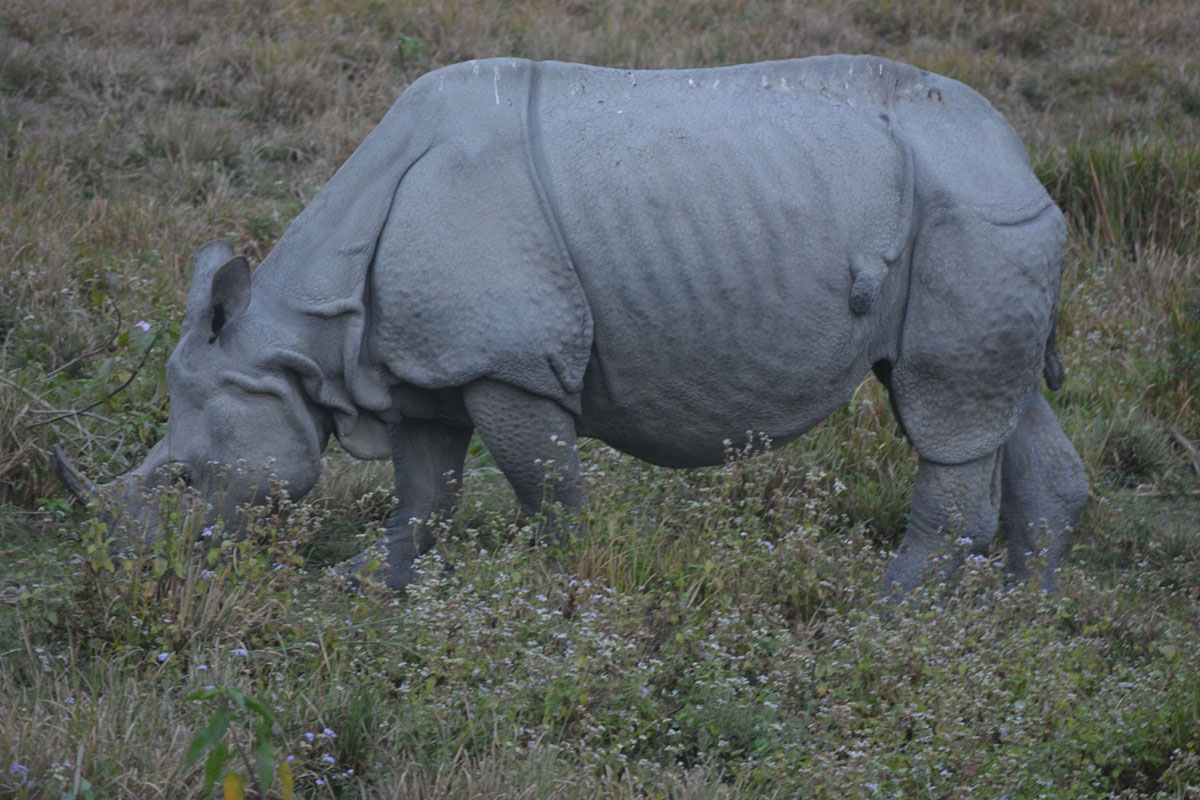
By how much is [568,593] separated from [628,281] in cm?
92

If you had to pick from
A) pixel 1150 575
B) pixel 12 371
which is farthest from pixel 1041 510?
pixel 12 371

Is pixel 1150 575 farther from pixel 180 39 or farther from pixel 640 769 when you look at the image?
pixel 180 39

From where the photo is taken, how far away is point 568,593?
171 inches

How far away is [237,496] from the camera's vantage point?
171 inches

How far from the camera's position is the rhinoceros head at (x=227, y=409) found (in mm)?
4348

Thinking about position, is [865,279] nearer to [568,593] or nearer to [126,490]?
[568,593]

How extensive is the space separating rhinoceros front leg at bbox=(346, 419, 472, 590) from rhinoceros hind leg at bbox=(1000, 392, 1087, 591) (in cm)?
186

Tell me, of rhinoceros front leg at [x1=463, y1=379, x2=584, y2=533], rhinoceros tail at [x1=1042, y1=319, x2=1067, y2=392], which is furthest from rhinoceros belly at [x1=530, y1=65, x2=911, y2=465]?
rhinoceros tail at [x1=1042, y1=319, x2=1067, y2=392]

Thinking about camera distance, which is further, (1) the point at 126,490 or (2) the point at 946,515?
(2) the point at 946,515

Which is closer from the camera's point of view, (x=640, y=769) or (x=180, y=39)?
(x=640, y=769)

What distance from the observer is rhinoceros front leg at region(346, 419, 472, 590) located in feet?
16.0

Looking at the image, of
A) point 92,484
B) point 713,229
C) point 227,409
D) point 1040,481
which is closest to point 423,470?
point 227,409

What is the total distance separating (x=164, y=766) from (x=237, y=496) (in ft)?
3.66

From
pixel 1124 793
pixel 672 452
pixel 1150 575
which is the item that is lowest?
pixel 1150 575
